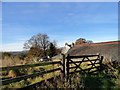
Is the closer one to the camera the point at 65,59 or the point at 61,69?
the point at 61,69

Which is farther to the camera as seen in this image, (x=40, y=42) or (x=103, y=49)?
(x=40, y=42)

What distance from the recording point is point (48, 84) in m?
7.01

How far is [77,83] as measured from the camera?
24.5ft

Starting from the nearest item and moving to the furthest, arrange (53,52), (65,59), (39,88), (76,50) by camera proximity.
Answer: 1. (39,88)
2. (65,59)
3. (76,50)
4. (53,52)

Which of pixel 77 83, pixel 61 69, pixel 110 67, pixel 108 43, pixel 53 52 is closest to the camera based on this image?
pixel 77 83

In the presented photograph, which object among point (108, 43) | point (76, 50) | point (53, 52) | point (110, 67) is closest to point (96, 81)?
point (110, 67)

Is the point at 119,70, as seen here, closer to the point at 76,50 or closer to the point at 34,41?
the point at 76,50

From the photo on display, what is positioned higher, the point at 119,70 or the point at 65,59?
the point at 65,59

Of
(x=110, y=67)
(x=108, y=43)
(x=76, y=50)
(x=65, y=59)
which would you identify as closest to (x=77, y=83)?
(x=65, y=59)

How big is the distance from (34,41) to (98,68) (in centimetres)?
4811

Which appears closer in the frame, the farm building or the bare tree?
the farm building

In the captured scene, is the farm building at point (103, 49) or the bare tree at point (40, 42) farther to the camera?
the bare tree at point (40, 42)

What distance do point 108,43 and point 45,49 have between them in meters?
23.9

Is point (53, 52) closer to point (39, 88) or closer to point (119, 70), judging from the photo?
point (119, 70)
